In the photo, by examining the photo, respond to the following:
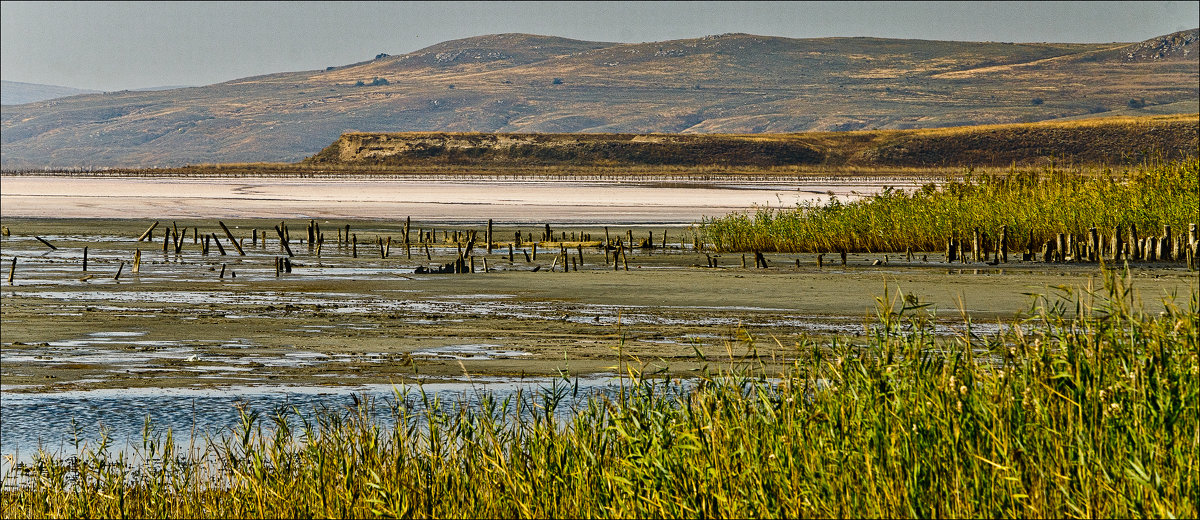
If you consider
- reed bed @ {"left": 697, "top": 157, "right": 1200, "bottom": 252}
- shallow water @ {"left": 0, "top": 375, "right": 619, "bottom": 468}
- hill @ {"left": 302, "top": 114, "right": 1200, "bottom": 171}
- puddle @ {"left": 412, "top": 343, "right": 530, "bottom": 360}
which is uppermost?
hill @ {"left": 302, "top": 114, "right": 1200, "bottom": 171}

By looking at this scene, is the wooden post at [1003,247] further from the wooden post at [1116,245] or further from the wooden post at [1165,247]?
the wooden post at [1165,247]

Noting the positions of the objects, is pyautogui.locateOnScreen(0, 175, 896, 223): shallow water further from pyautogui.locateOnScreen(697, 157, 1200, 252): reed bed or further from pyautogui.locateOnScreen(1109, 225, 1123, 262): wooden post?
pyautogui.locateOnScreen(1109, 225, 1123, 262): wooden post

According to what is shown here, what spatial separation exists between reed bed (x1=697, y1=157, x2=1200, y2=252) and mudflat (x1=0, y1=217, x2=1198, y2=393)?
815 mm

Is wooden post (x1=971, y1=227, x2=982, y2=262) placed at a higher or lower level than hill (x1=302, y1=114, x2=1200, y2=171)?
lower

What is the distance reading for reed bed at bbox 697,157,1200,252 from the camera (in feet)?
84.9

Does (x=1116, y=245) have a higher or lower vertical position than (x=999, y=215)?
lower

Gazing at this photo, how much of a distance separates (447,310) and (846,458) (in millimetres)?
12967

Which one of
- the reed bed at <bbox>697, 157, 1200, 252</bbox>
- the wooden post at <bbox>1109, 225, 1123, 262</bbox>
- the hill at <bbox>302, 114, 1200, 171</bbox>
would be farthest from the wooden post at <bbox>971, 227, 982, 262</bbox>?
the hill at <bbox>302, 114, 1200, 171</bbox>

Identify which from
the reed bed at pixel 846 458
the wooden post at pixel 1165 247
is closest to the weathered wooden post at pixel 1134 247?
the wooden post at pixel 1165 247

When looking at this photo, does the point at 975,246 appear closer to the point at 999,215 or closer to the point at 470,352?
the point at 999,215

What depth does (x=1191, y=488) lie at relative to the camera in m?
5.75

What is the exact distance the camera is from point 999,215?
91.5 ft

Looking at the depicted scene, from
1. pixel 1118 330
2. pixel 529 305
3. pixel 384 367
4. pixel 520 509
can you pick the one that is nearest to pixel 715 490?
pixel 520 509

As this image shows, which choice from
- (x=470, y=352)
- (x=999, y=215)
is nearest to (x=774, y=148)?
(x=999, y=215)
